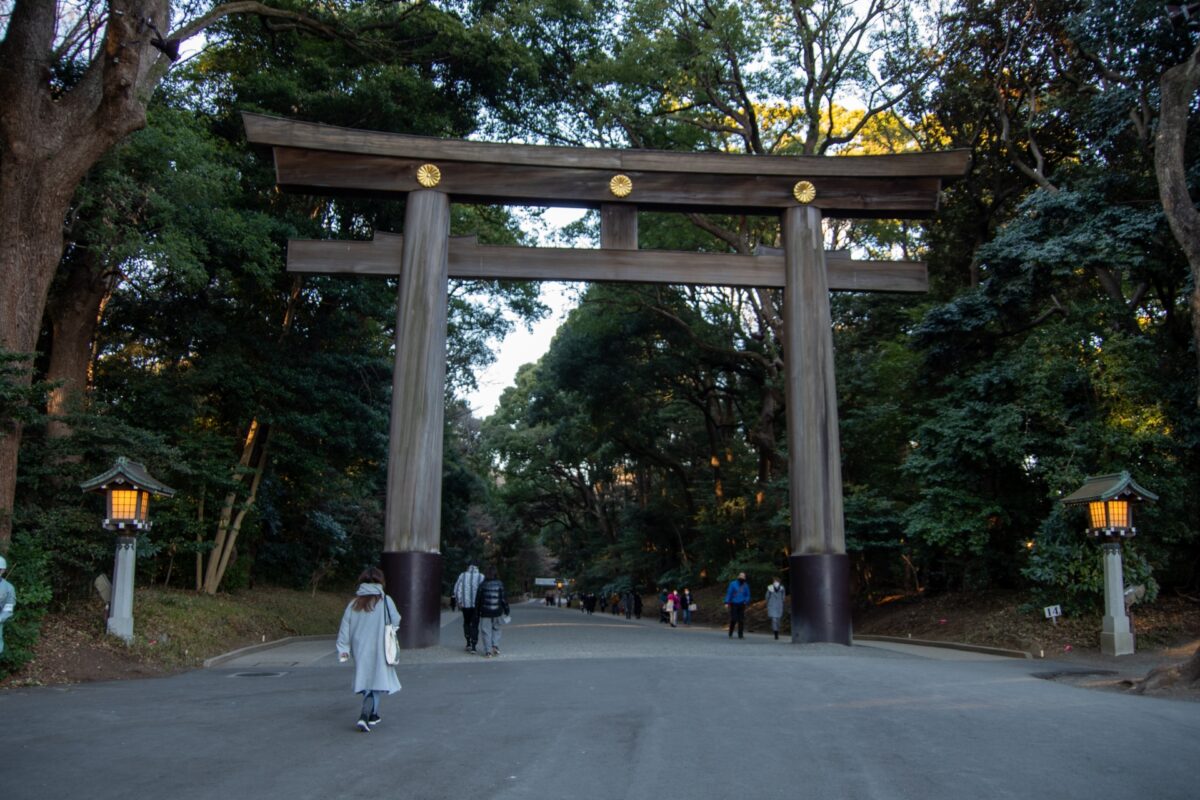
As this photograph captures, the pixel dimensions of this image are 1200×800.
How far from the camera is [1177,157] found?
11930 millimetres

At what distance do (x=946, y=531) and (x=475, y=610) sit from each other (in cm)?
975

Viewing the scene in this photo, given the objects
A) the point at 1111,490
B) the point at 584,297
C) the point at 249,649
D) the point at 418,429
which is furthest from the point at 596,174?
the point at 584,297

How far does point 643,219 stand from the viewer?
28078 mm

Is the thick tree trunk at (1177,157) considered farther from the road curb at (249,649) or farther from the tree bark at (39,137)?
the road curb at (249,649)

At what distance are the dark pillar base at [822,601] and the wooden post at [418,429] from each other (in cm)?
601

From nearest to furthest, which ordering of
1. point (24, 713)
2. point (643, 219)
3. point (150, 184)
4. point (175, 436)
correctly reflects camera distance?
→ point (24, 713)
point (150, 184)
point (175, 436)
point (643, 219)

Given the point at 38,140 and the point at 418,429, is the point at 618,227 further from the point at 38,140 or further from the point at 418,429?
the point at 38,140

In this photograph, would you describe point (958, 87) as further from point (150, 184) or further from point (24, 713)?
point (24, 713)

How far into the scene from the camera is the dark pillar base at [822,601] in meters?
14.8

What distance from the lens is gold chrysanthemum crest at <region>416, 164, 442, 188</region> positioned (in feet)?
49.9

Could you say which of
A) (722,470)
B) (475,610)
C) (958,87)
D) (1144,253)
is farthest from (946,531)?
(722,470)

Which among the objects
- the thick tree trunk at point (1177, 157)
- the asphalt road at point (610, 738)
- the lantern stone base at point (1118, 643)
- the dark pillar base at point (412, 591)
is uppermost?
the thick tree trunk at point (1177, 157)

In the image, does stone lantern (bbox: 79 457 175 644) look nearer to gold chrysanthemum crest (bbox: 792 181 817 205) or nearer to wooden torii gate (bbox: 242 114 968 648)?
wooden torii gate (bbox: 242 114 968 648)

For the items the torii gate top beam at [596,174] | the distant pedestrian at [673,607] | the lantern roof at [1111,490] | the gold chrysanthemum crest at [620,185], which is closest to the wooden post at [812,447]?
the torii gate top beam at [596,174]
